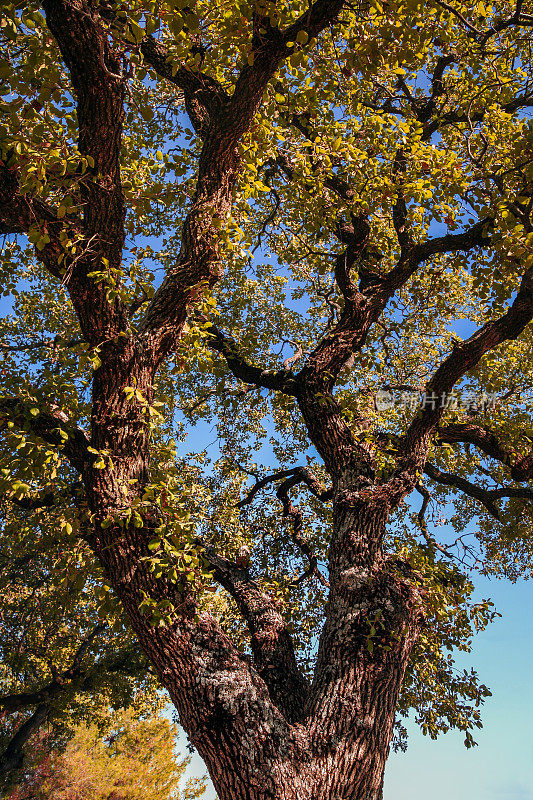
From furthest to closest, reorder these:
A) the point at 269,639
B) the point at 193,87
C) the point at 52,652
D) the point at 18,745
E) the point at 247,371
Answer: the point at 18,745, the point at 52,652, the point at 247,371, the point at 193,87, the point at 269,639

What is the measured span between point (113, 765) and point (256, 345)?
17618 millimetres

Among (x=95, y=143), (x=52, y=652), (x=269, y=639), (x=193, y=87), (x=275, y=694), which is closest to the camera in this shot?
(x=95, y=143)

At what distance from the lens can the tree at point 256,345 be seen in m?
4.08

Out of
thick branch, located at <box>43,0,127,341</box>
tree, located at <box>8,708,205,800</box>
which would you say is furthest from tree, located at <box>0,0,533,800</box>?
tree, located at <box>8,708,205,800</box>

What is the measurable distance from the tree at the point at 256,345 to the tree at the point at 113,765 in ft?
40.6

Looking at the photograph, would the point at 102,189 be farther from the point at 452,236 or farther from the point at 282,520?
the point at 282,520

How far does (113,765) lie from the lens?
17656mm

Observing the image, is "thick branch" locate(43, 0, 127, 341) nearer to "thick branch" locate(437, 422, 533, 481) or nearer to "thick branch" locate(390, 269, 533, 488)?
"thick branch" locate(390, 269, 533, 488)

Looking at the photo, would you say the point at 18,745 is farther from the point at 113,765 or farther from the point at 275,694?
the point at 275,694

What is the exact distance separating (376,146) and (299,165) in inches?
56.3

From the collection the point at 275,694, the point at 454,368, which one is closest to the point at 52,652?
the point at 275,694

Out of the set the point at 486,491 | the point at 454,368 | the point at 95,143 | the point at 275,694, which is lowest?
the point at 275,694

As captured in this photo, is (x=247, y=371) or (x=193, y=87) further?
(x=247, y=371)

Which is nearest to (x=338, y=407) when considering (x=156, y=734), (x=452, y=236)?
(x=452, y=236)
